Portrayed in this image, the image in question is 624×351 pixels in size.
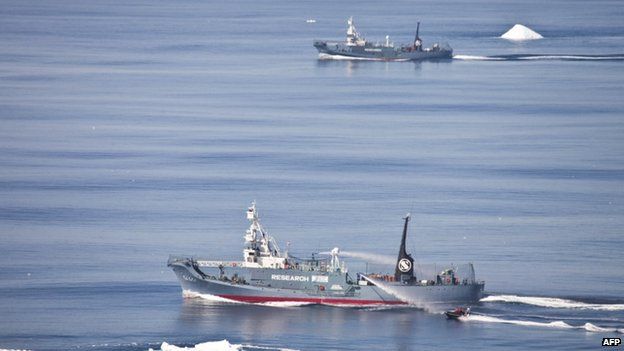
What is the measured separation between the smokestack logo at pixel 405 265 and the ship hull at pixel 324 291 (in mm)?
930

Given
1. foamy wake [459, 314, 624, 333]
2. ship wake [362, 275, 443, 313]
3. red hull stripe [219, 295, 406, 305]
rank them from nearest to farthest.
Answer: foamy wake [459, 314, 624, 333]
ship wake [362, 275, 443, 313]
red hull stripe [219, 295, 406, 305]

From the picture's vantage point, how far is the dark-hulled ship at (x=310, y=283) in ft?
303

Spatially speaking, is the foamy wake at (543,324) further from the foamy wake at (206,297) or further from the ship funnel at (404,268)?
the foamy wake at (206,297)

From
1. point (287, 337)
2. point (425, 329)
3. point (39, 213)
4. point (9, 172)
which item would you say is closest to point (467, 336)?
point (425, 329)

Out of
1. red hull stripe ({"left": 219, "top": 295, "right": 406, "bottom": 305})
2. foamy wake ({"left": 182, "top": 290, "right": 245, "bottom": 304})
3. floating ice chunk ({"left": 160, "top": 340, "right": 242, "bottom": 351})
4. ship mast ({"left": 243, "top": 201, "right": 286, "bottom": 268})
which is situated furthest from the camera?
foamy wake ({"left": 182, "top": 290, "right": 245, "bottom": 304})

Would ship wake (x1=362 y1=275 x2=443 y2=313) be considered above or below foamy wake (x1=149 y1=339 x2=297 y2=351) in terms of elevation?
above

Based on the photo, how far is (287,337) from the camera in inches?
3366

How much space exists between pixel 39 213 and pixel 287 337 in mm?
40410

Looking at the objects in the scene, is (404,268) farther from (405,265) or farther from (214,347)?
(214,347)

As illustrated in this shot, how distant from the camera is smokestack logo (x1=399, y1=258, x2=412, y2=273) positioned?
92.4 m

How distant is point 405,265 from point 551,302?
814cm

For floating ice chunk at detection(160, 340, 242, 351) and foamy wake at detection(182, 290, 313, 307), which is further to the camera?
foamy wake at detection(182, 290, 313, 307)

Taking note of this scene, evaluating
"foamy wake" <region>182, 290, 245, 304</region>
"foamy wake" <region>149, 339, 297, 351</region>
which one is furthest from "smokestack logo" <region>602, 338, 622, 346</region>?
"foamy wake" <region>182, 290, 245, 304</region>

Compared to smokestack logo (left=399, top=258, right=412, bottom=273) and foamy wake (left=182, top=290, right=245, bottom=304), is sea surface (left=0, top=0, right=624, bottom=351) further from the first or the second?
smokestack logo (left=399, top=258, right=412, bottom=273)
